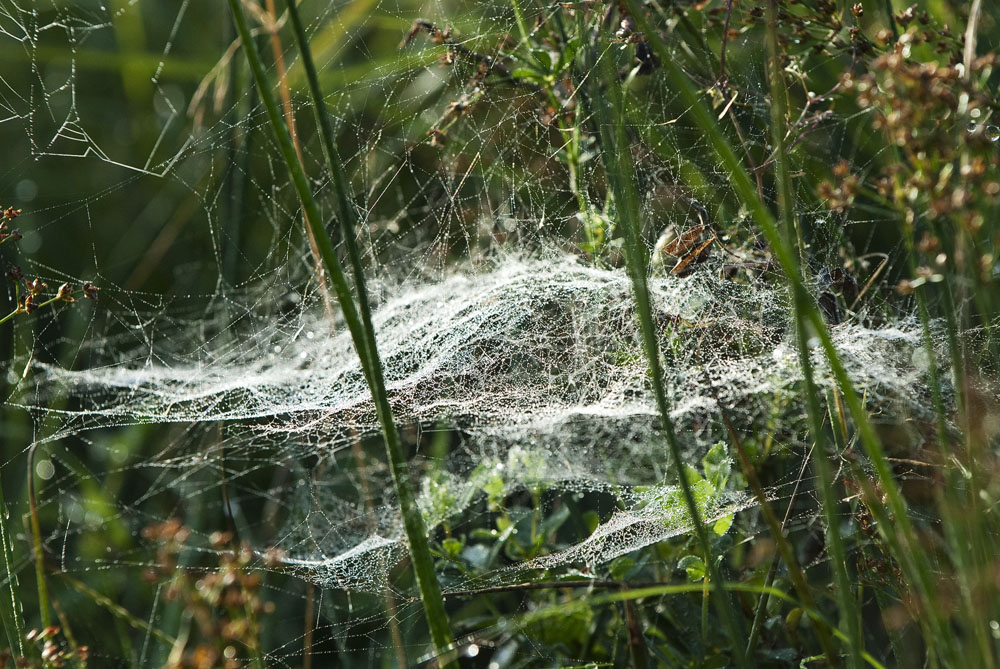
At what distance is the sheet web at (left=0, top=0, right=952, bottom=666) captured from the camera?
1.50 metres

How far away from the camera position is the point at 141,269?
8.56 feet

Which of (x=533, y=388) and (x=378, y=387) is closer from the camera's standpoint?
(x=378, y=387)

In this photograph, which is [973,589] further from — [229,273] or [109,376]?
[109,376]

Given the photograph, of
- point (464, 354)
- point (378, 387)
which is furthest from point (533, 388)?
point (378, 387)

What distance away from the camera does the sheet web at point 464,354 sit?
4.92 ft

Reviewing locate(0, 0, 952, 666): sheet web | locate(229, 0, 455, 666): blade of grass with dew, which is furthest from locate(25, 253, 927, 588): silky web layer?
locate(229, 0, 455, 666): blade of grass with dew

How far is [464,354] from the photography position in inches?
67.9

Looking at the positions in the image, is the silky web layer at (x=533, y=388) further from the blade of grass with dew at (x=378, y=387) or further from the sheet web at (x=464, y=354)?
the blade of grass with dew at (x=378, y=387)

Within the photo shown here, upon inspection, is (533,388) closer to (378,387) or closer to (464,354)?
(464,354)

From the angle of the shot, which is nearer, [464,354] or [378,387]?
[378,387]

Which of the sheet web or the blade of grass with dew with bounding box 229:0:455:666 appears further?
the sheet web

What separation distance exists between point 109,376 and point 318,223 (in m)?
1.75

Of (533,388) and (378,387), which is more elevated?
(378,387)

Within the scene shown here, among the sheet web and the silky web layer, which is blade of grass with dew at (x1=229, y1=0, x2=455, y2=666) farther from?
the silky web layer
